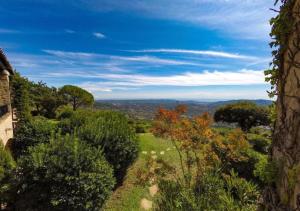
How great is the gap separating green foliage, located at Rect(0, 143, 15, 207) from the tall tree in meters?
9.69

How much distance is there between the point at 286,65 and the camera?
1.92 metres

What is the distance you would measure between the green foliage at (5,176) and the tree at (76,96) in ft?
132

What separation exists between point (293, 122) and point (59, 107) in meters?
46.3

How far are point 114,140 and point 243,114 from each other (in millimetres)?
32233

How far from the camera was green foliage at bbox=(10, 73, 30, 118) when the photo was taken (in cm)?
1789

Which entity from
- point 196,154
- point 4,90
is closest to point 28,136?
point 4,90

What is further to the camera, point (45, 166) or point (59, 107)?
point (59, 107)

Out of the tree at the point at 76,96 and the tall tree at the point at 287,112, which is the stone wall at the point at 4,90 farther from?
the tree at the point at 76,96

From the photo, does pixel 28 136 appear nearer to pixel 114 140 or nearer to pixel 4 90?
pixel 4 90

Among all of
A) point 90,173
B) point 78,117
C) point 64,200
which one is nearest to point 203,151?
point 90,173

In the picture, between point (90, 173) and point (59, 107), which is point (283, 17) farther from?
point (59, 107)

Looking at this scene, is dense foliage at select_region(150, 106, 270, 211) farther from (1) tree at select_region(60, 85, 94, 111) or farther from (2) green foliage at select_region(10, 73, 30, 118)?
(1) tree at select_region(60, 85, 94, 111)

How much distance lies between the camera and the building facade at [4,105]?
1451 cm

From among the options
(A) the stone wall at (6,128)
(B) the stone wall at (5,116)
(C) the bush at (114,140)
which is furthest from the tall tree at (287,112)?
(A) the stone wall at (6,128)
